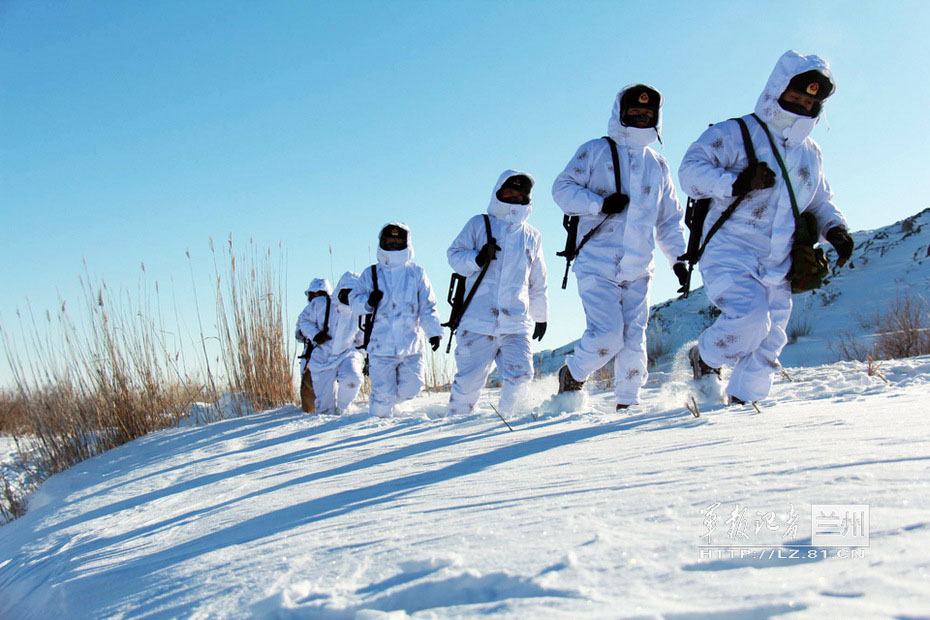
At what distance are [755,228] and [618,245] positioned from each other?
81cm

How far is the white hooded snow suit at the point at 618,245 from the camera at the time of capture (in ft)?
12.3

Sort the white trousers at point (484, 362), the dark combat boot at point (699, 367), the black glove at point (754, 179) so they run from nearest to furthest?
the black glove at point (754, 179)
the dark combat boot at point (699, 367)
the white trousers at point (484, 362)

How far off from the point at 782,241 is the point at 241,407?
243 inches

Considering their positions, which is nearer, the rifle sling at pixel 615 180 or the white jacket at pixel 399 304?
the rifle sling at pixel 615 180

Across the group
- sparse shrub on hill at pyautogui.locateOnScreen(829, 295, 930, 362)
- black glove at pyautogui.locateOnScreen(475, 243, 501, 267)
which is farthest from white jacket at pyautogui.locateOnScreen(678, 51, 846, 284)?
sparse shrub on hill at pyautogui.locateOnScreen(829, 295, 930, 362)

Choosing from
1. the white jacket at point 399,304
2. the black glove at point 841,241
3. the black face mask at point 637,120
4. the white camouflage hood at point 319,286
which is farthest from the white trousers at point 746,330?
the white camouflage hood at point 319,286

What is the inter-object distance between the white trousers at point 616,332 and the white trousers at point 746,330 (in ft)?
1.92

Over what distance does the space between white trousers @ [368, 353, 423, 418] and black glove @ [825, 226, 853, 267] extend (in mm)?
3761

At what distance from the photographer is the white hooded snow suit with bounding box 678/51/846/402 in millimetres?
3137

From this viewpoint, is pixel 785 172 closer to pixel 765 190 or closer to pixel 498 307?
pixel 765 190

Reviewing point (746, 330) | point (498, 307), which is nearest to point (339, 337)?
point (498, 307)

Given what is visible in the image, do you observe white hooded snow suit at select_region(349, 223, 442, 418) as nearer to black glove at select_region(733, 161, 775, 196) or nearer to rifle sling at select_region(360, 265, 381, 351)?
rifle sling at select_region(360, 265, 381, 351)

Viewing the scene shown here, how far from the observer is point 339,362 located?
24.3 ft

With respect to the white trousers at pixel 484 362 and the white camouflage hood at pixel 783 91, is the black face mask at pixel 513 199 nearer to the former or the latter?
the white trousers at pixel 484 362
